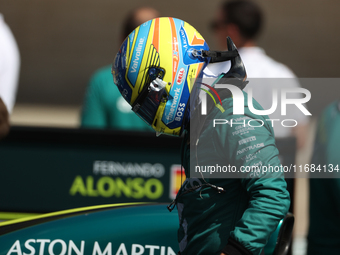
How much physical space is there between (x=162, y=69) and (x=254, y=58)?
7.65ft

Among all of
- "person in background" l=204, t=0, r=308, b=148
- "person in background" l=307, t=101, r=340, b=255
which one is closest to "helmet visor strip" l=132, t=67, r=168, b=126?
"person in background" l=307, t=101, r=340, b=255

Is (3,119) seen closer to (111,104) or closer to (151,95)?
(111,104)

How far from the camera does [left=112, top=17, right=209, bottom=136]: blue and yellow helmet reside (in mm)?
1849

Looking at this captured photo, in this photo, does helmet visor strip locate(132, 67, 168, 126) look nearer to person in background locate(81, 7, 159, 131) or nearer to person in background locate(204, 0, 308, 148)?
person in background locate(204, 0, 308, 148)

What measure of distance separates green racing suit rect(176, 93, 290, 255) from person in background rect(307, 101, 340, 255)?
44.5 inches

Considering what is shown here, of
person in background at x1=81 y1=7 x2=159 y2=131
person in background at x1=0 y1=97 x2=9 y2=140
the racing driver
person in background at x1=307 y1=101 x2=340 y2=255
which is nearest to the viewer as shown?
the racing driver

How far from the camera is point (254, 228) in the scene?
1.61 metres

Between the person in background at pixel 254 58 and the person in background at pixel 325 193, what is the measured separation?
705 mm

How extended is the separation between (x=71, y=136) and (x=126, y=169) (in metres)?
0.49

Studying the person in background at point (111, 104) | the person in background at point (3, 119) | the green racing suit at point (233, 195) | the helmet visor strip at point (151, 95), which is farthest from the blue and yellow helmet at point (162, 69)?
the person in background at point (111, 104)

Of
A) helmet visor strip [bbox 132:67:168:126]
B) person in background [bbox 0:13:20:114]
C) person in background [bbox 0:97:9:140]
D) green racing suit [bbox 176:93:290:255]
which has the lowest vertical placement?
green racing suit [bbox 176:93:290:255]

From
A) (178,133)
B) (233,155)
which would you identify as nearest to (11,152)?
(178,133)

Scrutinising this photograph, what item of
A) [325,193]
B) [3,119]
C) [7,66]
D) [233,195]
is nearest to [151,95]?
[233,195]

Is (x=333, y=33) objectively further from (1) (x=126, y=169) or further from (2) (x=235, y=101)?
(2) (x=235, y=101)
